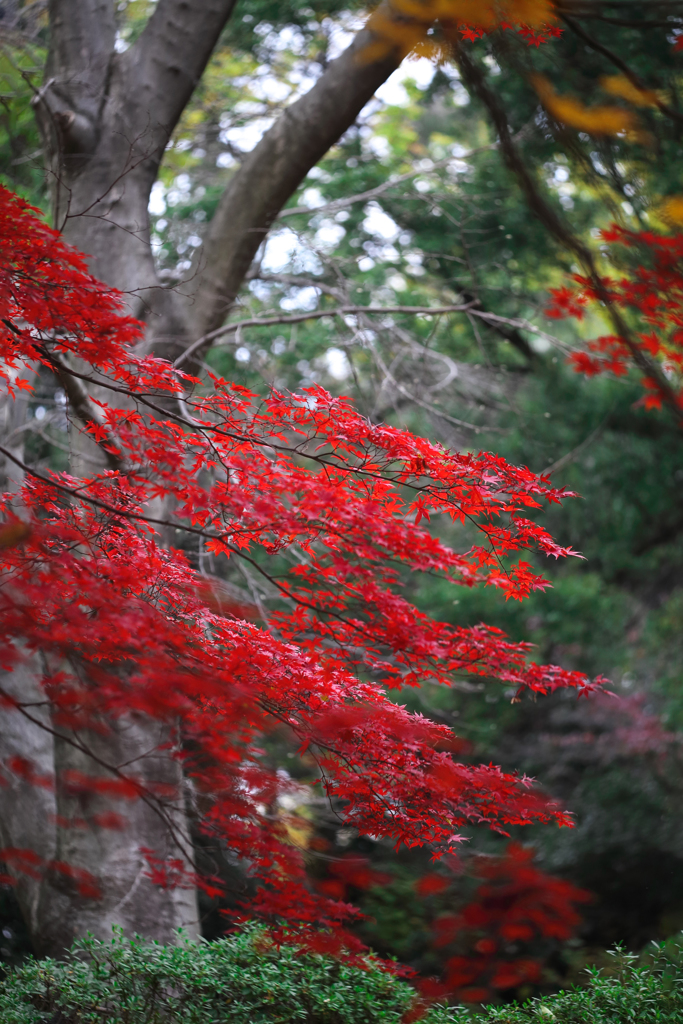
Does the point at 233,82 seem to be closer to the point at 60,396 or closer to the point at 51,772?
the point at 60,396

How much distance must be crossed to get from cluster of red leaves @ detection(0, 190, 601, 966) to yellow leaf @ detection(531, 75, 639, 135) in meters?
1.17

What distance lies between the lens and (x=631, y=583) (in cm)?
735

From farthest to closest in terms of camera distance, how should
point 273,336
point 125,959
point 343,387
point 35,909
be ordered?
point 343,387
point 273,336
point 35,909
point 125,959

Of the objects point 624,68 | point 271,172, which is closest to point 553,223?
point 624,68

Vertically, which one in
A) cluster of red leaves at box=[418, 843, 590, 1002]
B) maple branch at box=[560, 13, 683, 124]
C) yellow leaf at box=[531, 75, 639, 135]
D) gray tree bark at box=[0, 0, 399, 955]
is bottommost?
cluster of red leaves at box=[418, 843, 590, 1002]

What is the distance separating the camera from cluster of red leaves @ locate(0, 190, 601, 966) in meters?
2.20

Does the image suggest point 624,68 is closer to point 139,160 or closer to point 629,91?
point 629,91

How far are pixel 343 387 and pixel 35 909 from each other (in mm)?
5612

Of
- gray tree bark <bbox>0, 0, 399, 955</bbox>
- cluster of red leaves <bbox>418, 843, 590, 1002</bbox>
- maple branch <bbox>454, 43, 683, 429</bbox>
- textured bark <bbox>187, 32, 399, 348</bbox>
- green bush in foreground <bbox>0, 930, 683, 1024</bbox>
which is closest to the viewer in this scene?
maple branch <bbox>454, 43, 683, 429</bbox>

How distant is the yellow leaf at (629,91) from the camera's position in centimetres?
124

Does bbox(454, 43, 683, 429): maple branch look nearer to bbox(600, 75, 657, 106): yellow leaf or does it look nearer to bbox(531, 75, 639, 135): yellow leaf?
bbox(531, 75, 639, 135): yellow leaf

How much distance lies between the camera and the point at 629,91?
51.5 inches

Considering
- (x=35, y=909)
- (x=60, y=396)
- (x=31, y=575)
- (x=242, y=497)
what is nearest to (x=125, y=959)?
(x=35, y=909)

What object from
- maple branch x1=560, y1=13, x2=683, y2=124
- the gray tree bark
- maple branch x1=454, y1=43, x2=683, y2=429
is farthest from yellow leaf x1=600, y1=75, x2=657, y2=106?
the gray tree bark
